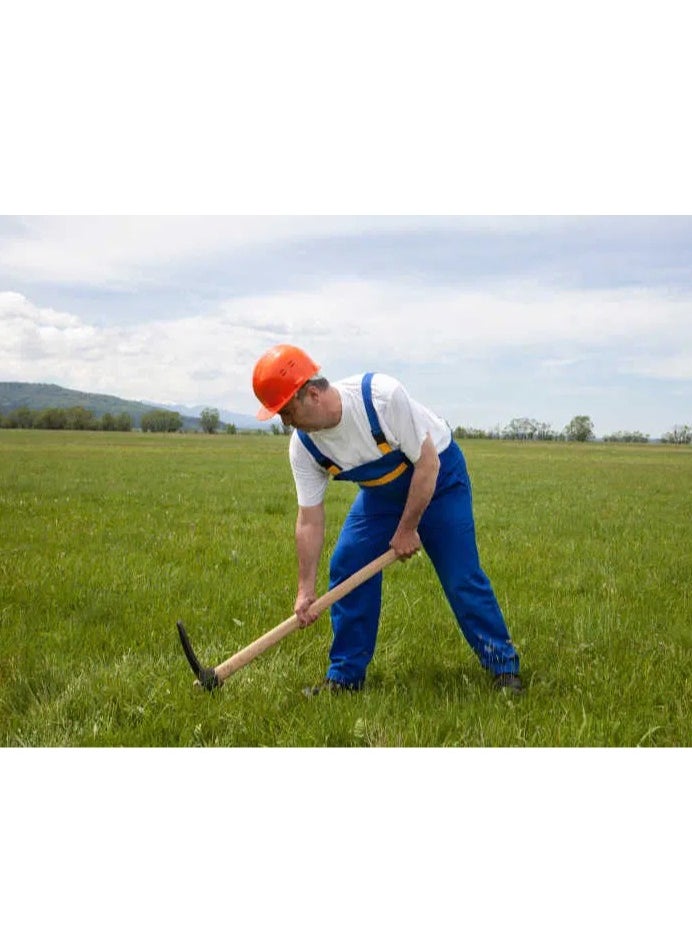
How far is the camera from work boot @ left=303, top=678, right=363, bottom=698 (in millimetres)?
4430

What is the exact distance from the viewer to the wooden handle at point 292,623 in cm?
425

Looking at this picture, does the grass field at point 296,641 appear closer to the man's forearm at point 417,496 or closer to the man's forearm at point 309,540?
the man's forearm at point 309,540

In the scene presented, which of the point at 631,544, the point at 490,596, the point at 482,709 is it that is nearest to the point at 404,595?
the point at 490,596

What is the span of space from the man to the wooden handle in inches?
2.6

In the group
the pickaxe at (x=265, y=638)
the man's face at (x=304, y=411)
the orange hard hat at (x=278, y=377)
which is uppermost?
the orange hard hat at (x=278, y=377)

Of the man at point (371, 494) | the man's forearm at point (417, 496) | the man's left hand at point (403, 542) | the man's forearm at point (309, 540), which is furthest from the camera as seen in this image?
the man's forearm at point (309, 540)

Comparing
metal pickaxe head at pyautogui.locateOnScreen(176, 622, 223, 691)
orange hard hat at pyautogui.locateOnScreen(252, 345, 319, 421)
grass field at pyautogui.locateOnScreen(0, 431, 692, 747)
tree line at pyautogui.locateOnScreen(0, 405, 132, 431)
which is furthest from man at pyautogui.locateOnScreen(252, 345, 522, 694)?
tree line at pyautogui.locateOnScreen(0, 405, 132, 431)

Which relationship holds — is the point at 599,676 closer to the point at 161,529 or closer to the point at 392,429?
the point at 392,429

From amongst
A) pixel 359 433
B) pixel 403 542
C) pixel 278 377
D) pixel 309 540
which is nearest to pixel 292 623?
pixel 309 540

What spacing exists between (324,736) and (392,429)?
1642mm

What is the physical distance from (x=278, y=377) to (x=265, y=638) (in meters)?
1.46

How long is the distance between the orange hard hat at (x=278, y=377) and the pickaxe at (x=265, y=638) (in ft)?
3.58

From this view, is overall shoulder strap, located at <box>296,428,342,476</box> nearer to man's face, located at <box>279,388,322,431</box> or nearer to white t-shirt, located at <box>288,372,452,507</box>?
white t-shirt, located at <box>288,372,452,507</box>

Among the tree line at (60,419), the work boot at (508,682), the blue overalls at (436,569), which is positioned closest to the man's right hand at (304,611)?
the blue overalls at (436,569)
